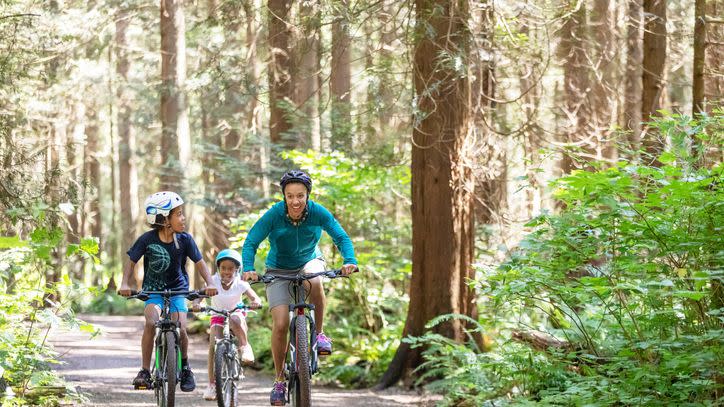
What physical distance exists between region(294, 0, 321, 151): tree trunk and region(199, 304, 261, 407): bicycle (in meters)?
3.04

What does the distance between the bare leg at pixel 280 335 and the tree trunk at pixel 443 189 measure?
3.73 m

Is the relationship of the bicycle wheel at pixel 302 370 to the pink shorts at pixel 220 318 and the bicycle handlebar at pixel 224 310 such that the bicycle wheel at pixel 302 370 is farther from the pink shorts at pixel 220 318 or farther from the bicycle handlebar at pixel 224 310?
the pink shorts at pixel 220 318

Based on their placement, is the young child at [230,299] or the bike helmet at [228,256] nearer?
the young child at [230,299]

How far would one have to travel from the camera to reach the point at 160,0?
856 inches

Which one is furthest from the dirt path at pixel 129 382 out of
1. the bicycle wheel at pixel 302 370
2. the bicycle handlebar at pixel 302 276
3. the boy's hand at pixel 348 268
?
the boy's hand at pixel 348 268

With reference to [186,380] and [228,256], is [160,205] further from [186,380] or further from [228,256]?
[186,380]

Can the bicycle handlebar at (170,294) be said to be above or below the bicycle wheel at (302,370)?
above

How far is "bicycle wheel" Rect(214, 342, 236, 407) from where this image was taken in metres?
8.07

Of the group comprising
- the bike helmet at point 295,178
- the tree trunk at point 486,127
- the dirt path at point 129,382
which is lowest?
the dirt path at point 129,382

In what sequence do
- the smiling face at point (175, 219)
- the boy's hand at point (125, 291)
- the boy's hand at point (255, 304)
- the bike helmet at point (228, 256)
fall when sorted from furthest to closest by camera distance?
the bike helmet at point (228, 256)
the boy's hand at point (255, 304)
the smiling face at point (175, 219)
the boy's hand at point (125, 291)

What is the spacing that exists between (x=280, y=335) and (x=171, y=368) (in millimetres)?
1054

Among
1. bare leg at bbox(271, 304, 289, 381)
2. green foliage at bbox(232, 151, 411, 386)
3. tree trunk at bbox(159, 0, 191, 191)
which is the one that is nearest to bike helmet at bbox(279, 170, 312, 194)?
bare leg at bbox(271, 304, 289, 381)

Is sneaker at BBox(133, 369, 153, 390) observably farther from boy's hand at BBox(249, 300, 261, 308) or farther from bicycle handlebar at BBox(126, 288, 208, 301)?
boy's hand at BBox(249, 300, 261, 308)

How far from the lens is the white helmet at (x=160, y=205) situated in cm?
791
